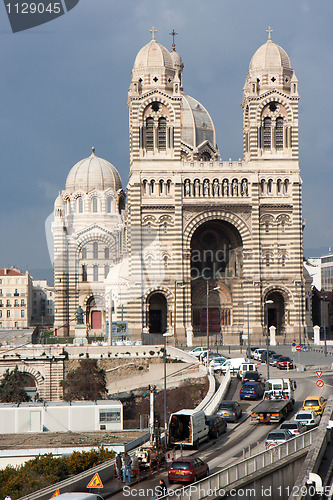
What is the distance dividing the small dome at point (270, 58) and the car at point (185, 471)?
2401 inches

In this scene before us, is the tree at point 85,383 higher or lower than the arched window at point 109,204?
lower

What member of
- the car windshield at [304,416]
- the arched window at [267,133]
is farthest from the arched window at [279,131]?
the car windshield at [304,416]

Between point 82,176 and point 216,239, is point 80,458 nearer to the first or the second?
point 216,239

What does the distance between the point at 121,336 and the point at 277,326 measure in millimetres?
16297

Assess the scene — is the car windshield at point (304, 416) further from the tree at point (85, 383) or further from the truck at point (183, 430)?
the tree at point (85, 383)

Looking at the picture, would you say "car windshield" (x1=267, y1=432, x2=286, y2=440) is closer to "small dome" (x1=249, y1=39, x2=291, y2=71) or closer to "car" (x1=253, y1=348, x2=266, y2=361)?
"car" (x1=253, y1=348, x2=266, y2=361)

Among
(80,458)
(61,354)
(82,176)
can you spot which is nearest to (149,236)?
(61,354)

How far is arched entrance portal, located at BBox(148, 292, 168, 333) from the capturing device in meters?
84.1

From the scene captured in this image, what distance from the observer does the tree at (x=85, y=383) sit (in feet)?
214

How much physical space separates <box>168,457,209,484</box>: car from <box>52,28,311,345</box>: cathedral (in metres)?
48.2

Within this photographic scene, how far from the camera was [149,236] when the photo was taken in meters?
82.2

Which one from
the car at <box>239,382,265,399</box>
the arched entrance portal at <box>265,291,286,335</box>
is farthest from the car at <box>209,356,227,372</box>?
the arched entrance portal at <box>265,291,286,335</box>

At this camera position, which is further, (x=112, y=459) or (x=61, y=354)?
(x=61, y=354)

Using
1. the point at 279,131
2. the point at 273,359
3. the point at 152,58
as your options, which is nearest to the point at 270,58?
the point at 279,131
